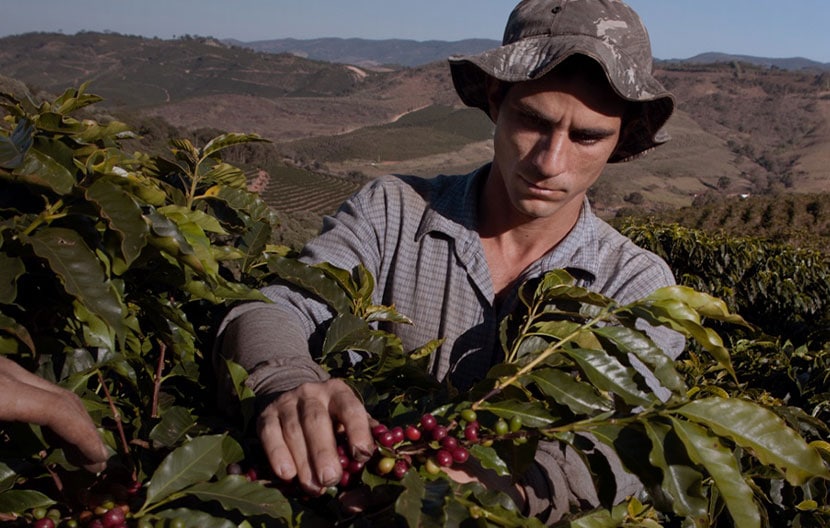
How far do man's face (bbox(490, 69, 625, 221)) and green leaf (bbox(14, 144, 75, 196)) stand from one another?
49.3 inches

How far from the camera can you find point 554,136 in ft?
Result: 6.39

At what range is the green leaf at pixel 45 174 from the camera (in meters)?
1.11

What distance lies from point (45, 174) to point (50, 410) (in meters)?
0.44

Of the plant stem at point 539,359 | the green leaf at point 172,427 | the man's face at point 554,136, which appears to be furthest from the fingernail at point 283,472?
the man's face at point 554,136

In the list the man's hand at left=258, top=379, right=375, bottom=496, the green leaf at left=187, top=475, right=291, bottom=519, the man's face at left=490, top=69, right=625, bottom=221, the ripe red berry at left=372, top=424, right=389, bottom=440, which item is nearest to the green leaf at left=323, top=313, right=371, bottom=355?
the man's hand at left=258, top=379, right=375, bottom=496

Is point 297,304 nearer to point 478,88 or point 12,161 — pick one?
point 12,161

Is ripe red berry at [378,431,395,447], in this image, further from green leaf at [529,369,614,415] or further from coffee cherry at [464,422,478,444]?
green leaf at [529,369,614,415]

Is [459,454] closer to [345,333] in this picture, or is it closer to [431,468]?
[431,468]

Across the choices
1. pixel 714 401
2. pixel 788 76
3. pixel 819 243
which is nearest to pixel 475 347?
pixel 714 401

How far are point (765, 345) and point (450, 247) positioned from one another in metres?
3.08

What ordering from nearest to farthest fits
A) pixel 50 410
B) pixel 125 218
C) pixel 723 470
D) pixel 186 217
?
pixel 50 410, pixel 723 470, pixel 125 218, pixel 186 217

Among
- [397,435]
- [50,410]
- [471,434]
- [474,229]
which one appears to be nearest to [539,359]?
[471,434]

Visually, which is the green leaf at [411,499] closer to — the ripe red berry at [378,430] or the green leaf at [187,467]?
the ripe red berry at [378,430]

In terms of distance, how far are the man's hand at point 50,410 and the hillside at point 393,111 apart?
206ft
